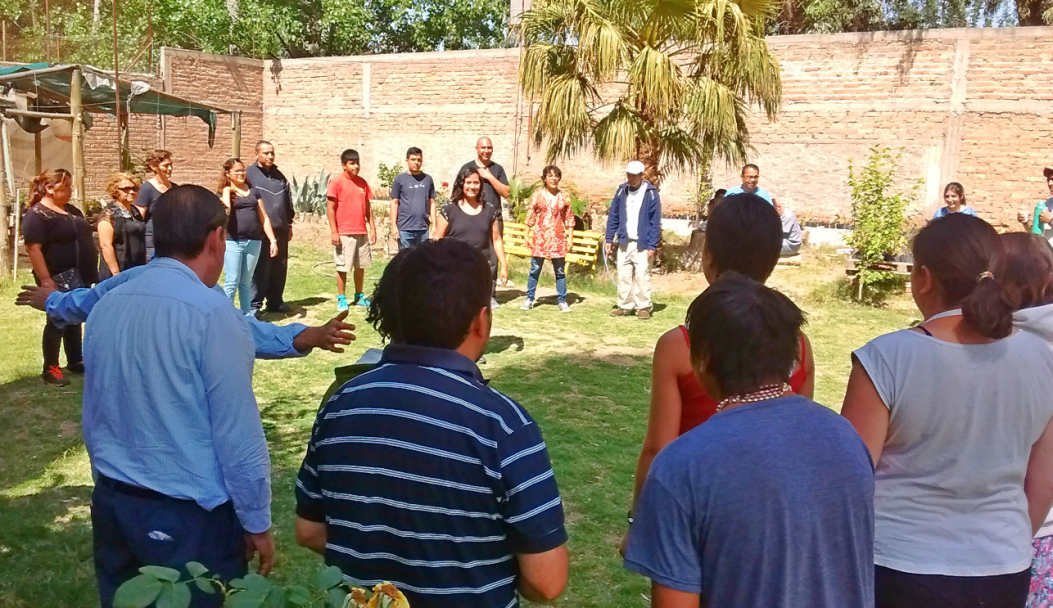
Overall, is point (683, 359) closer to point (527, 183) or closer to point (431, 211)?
point (431, 211)


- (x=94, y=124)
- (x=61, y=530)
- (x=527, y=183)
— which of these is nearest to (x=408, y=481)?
(x=61, y=530)

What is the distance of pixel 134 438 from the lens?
8.01ft

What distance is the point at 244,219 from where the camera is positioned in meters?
8.80

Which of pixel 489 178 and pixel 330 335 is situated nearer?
pixel 330 335

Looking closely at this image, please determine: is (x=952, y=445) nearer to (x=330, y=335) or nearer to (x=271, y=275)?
(x=330, y=335)

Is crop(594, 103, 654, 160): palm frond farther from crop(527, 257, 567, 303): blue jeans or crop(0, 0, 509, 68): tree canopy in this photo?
crop(0, 0, 509, 68): tree canopy

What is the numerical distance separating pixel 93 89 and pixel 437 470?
45.2 ft

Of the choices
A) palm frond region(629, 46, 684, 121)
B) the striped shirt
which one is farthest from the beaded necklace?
palm frond region(629, 46, 684, 121)

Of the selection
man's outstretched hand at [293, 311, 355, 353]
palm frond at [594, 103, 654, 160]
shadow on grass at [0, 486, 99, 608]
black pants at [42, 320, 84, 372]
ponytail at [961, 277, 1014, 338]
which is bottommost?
shadow on grass at [0, 486, 99, 608]

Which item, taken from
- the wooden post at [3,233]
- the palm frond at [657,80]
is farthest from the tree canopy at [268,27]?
the palm frond at [657,80]

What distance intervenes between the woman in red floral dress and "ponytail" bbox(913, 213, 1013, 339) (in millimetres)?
8072

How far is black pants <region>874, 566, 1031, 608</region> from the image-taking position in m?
2.17

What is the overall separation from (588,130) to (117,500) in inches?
413

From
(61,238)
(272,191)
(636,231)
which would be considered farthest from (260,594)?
(636,231)
